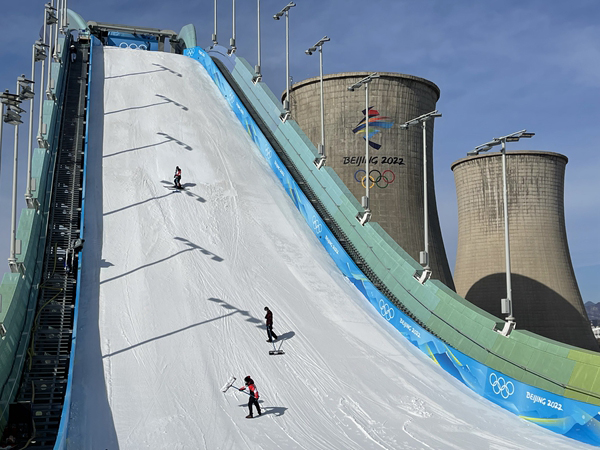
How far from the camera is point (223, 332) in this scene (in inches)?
720

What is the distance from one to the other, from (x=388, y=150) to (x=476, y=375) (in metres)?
22.1

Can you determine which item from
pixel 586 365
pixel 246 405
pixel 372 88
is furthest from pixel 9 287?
pixel 372 88

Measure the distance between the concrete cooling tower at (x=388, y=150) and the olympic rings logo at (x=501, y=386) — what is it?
67.1ft

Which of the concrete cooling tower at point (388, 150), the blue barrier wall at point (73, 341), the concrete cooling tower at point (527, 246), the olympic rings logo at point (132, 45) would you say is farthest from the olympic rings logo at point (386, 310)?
the olympic rings logo at point (132, 45)

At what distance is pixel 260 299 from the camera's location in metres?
20.4

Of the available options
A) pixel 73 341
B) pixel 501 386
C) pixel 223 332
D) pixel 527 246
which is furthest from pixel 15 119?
pixel 527 246

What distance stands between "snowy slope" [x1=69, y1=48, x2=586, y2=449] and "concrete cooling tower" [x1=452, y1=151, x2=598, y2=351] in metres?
18.1

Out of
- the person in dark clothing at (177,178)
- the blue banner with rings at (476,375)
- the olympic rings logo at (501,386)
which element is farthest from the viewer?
the person in dark clothing at (177,178)

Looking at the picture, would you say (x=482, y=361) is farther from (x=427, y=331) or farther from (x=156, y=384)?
(x=156, y=384)

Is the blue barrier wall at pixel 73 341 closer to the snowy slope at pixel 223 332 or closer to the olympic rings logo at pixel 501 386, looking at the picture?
the snowy slope at pixel 223 332

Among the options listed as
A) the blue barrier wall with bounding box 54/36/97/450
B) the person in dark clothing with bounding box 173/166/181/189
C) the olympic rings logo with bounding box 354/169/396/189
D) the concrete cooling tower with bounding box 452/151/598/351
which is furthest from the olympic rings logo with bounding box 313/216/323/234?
the concrete cooling tower with bounding box 452/151/598/351

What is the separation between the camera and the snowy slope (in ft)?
47.6

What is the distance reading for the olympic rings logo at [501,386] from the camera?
665 inches

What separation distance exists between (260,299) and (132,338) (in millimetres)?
4534
